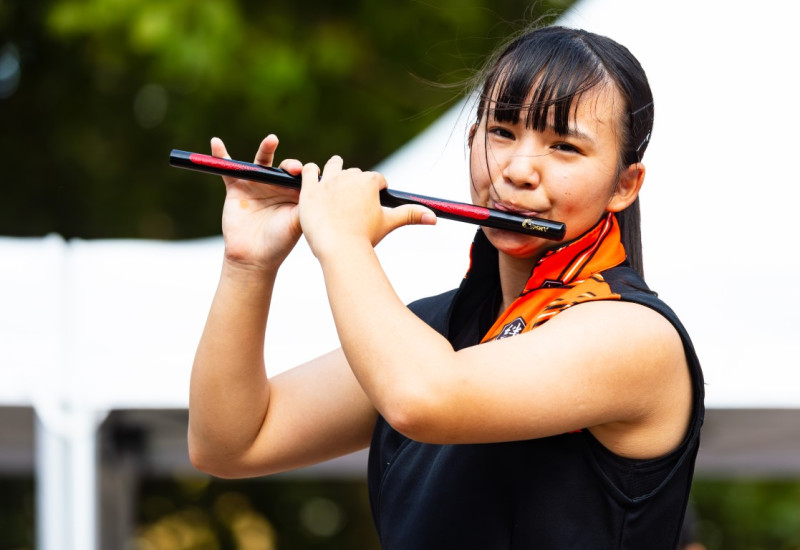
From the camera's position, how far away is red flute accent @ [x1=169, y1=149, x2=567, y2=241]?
129cm

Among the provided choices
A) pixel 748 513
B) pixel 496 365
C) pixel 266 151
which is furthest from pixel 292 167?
pixel 748 513

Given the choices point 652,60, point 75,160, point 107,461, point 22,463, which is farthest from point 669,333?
point 75,160

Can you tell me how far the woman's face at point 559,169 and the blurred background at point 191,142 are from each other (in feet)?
6.07

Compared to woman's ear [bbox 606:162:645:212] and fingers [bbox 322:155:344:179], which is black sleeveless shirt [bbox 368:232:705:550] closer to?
woman's ear [bbox 606:162:645:212]

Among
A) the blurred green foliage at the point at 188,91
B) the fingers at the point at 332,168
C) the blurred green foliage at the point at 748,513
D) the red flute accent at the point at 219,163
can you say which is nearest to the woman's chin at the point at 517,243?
the fingers at the point at 332,168

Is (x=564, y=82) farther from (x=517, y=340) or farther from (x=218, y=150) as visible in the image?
(x=218, y=150)

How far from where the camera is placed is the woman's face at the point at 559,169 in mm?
1302

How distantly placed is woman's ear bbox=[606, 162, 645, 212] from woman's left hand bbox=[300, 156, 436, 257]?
0.80 ft

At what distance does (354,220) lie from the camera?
123 cm

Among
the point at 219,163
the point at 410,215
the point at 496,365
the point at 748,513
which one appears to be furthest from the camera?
the point at 748,513

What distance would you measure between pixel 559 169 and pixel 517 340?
9.2 inches

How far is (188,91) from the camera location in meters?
6.15

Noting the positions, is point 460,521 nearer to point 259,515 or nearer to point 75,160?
point 75,160

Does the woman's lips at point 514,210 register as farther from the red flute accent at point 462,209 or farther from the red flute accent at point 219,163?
the red flute accent at point 219,163
